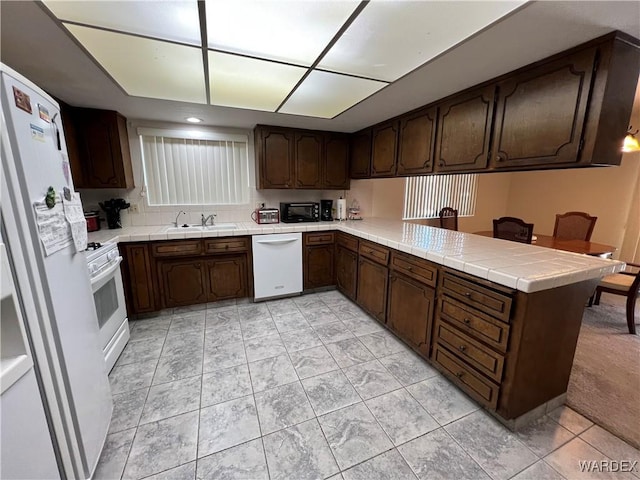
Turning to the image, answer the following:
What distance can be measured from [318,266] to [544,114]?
2.54m

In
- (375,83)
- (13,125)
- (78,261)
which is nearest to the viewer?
(13,125)

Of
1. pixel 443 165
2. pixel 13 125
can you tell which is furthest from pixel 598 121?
pixel 13 125

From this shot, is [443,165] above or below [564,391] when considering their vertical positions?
above

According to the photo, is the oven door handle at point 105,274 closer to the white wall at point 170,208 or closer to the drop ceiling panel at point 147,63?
the white wall at point 170,208

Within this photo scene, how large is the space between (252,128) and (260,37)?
7.06 ft

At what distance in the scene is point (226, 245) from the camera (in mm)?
2957

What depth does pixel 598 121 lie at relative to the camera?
140 centimetres

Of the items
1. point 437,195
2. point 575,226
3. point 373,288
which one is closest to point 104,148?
point 373,288

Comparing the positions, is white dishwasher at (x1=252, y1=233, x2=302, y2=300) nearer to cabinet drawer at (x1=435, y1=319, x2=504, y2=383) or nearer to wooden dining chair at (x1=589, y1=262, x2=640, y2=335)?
cabinet drawer at (x1=435, y1=319, x2=504, y2=383)

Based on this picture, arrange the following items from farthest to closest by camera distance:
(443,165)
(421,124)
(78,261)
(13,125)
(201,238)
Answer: (201,238)
(421,124)
(443,165)
(78,261)
(13,125)

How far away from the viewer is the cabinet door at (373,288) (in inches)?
101

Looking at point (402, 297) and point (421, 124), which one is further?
point (421, 124)

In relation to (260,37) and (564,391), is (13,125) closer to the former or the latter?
(260,37)

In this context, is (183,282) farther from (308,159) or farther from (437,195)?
(437,195)
